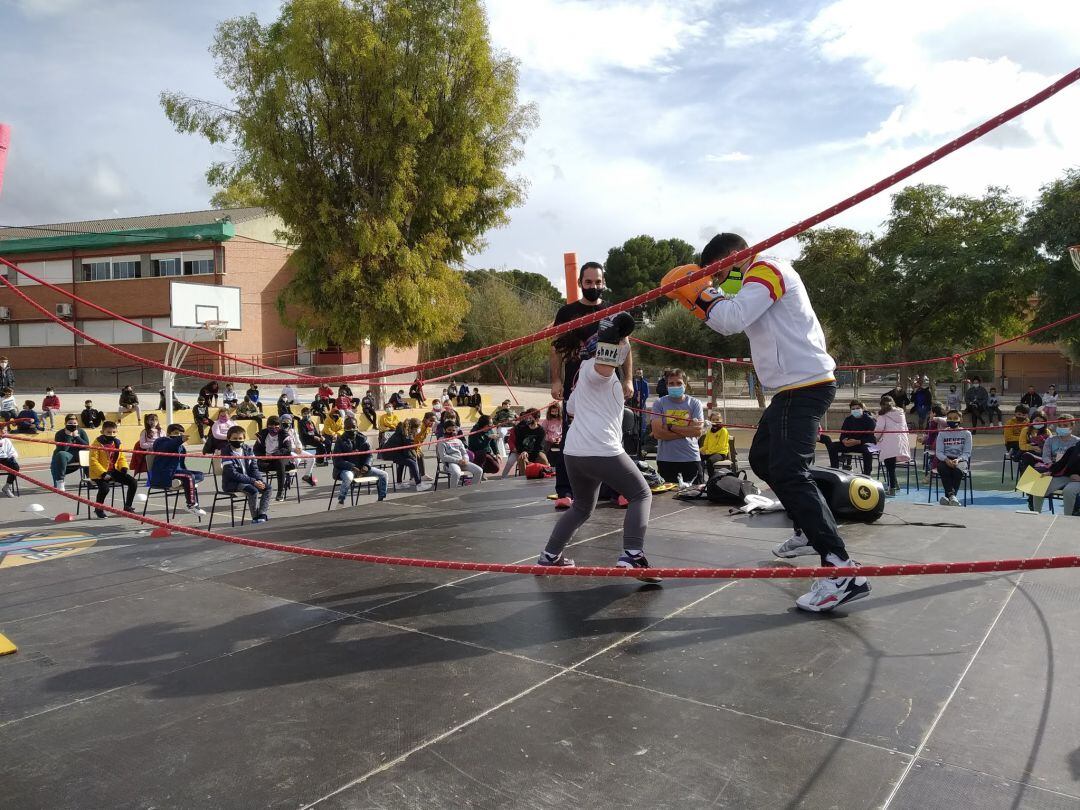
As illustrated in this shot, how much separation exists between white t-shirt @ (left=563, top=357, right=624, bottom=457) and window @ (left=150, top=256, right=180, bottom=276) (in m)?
36.5

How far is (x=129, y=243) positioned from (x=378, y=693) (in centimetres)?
3845

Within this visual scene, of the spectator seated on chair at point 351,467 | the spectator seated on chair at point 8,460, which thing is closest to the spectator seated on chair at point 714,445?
the spectator seated on chair at point 351,467

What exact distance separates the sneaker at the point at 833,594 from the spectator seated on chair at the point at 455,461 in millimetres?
7653

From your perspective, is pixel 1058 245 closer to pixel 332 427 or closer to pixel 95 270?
pixel 332 427

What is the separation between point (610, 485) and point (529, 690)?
1.42 metres

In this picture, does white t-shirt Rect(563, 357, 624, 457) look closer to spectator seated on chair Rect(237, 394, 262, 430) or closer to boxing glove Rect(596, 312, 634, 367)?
boxing glove Rect(596, 312, 634, 367)

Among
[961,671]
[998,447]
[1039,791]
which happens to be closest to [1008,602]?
[961,671]

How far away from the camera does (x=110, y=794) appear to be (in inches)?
85.0

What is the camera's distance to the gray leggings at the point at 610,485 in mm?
3900

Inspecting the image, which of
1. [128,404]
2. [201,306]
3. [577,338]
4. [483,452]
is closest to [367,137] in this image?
[201,306]

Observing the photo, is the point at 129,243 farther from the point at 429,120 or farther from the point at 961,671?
the point at 961,671

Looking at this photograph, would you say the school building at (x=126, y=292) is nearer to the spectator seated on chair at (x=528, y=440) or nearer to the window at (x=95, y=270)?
the window at (x=95, y=270)

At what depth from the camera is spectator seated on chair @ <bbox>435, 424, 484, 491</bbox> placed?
10.9m

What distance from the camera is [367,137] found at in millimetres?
22719
